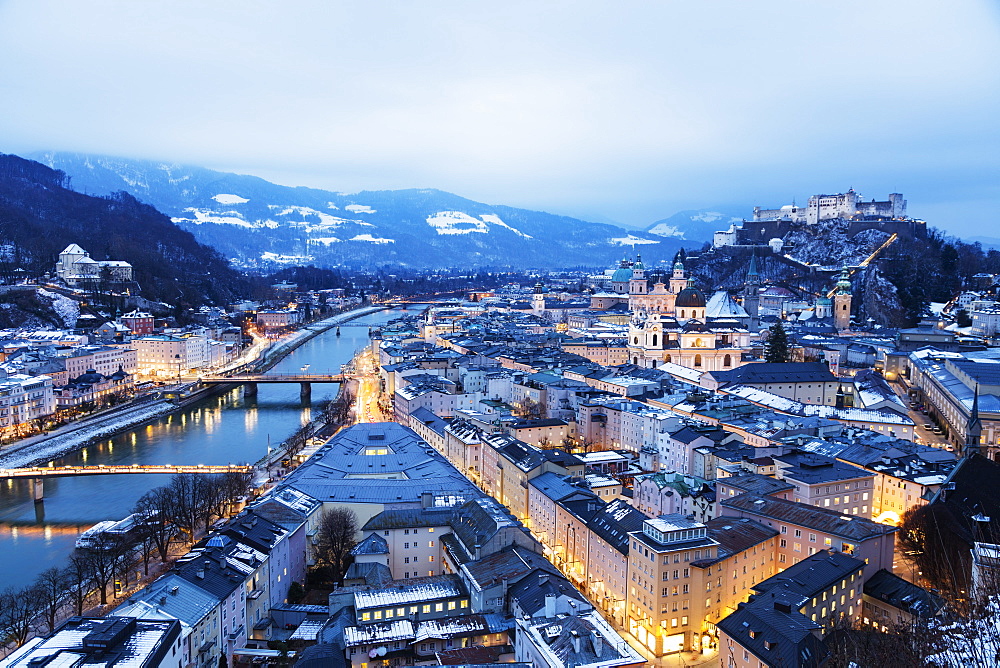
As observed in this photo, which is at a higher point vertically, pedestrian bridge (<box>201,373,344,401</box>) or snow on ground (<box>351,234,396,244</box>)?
snow on ground (<box>351,234,396,244</box>)

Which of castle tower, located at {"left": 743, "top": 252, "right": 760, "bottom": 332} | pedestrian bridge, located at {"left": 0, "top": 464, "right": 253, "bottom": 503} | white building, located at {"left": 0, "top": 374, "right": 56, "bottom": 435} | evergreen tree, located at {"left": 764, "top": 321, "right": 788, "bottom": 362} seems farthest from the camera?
castle tower, located at {"left": 743, "top": 252, "right": 760, "bottom": 332}

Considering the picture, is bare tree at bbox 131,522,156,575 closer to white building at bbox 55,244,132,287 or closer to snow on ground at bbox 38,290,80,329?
snow on ground at bbox 38,290,80,329

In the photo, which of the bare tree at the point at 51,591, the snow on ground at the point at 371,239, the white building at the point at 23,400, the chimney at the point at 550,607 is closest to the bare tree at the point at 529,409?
the bare tree at the point at 51,591

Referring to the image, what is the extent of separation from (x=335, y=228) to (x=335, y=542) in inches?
4456

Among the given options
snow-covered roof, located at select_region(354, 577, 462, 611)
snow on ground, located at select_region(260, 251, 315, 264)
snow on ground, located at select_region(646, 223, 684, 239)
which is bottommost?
snow-covered roof, located at select_region(354, 577, 462, 611)

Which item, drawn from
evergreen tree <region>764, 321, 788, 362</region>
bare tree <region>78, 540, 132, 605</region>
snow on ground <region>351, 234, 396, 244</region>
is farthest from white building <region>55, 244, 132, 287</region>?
snow on ground <region>351, 234, 396, 244</region>

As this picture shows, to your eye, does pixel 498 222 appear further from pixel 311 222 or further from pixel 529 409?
pixel 529 409

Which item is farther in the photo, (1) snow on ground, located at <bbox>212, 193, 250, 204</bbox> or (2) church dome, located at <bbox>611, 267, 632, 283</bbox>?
(1) snow on ground, located at <bbox>212, 193, 250, 204</bbox>

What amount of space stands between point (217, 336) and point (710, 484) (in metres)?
24.7

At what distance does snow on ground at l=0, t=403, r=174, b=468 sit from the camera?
1424cm

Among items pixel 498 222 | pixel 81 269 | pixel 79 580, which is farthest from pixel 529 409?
pixel 498 222

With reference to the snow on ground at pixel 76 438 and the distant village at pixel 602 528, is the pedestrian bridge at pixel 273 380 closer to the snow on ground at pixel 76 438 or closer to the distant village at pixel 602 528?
the snow on ground at pixel 76 438

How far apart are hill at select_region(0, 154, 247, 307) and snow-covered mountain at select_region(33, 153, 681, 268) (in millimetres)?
36494

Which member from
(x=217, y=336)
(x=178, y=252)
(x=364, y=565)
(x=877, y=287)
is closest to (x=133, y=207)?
(x=178, y=252)
